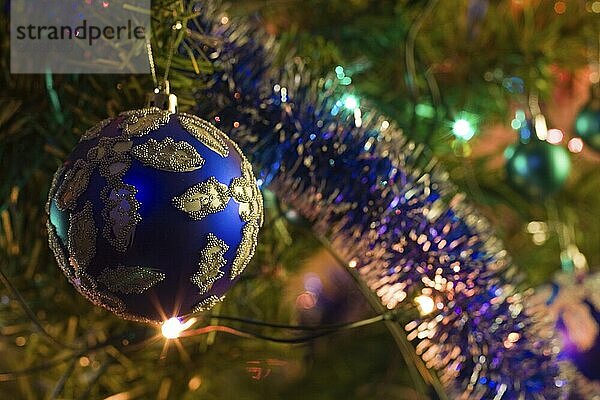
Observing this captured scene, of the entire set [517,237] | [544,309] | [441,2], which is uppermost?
[441,2]

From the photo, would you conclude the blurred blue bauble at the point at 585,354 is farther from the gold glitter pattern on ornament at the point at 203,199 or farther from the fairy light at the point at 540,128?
the gold glitter pattern on ornament at the point at 203,199

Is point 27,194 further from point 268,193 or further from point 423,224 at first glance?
point 423,224

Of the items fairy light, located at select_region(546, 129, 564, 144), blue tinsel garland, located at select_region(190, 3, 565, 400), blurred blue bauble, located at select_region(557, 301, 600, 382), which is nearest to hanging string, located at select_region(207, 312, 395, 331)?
blue tinsel garland, located at select_region(190, 3, 565, 400)

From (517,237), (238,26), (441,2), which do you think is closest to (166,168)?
(238,26)

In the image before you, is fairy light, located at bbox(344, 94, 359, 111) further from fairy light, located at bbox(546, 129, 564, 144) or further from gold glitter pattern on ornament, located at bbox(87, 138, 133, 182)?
fairy light, located at bbox(546, 129, 564, 144)

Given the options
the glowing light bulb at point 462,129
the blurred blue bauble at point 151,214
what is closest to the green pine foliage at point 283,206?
the glowing light bulb at point 462,129

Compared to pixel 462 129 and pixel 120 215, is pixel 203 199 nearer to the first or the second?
pixel 120 215
